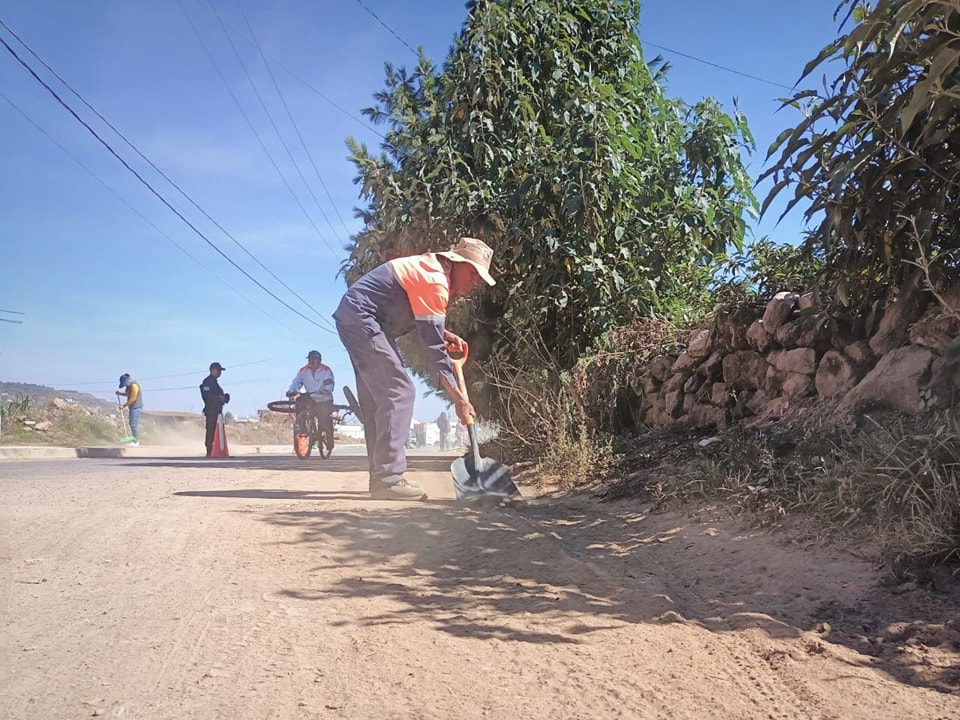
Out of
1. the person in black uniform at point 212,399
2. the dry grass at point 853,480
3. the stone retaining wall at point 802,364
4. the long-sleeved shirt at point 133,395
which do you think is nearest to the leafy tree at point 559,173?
the stone retaining wall at point 802,364

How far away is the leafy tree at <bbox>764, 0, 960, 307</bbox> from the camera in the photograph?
12.2 ft

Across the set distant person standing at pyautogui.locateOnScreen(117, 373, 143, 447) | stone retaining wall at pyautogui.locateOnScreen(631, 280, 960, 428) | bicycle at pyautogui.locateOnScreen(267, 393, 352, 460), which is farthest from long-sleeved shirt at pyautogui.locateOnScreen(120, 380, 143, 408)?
stone retaining wall at pyautogui.locateOnScreen(631, 280, 960, 428)

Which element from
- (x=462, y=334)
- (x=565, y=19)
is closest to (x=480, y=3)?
(x=565, y=19)

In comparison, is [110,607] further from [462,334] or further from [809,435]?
[462,334]

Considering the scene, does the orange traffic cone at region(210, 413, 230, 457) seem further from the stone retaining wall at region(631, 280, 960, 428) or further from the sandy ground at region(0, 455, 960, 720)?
the sandy ground at region(0, 455, 960, 720)

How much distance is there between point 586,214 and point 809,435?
355 centimetres

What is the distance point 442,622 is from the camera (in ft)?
9.09

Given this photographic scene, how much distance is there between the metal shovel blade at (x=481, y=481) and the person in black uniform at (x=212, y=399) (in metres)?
9.16

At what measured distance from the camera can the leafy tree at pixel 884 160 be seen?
3729 millimetres

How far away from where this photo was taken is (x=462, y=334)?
9.19 metres

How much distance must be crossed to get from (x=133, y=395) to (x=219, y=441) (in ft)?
14.2

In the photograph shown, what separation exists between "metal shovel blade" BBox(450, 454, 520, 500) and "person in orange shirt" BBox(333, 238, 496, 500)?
32 cm

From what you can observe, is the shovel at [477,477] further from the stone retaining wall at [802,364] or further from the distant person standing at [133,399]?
the distant person standing at [133,399]

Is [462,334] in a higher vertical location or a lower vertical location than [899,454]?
higher
